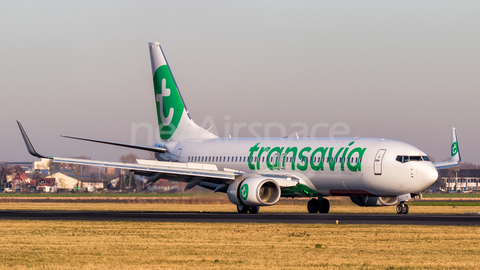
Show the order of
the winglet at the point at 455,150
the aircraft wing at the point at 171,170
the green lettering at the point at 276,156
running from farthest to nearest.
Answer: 1. the winglet at the point at 455,150
2. the green lettering at the point at 276,156
3. the aircraft wing at the point at 171,170

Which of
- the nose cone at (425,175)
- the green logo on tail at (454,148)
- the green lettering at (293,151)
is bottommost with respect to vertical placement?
the nose cone at (425,175)

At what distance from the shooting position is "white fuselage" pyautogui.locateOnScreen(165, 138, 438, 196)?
3903 centimetres

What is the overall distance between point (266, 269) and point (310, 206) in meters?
27.9

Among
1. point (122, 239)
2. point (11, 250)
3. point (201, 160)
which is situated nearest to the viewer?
point (11, 250)

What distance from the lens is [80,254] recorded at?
63.3ft

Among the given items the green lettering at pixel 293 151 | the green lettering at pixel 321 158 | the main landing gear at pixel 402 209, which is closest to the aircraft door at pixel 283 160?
the green lettering at pixel 293 151

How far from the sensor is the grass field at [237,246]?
57.3 feet

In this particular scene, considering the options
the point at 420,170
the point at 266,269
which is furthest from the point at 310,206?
the point at 266,269

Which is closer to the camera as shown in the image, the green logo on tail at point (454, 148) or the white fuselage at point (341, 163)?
the white fuselage at point (341, 163)

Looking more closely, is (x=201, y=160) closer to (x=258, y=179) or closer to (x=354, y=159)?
(x=258, y=179)

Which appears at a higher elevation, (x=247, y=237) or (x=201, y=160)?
(x=201, y=160)

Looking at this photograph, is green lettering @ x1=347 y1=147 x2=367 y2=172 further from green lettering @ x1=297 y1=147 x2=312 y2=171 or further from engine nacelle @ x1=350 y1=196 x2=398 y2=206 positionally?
engine nacelle @ x1=350 y1=196 x2=398 y2=206

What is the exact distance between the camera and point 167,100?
51.9 metres

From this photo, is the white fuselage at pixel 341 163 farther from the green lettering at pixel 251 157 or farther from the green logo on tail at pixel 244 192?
the green logo on tail at pixel 244 192
